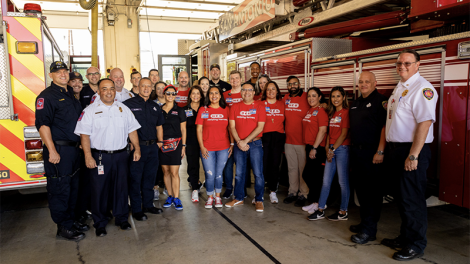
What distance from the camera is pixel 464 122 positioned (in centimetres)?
322

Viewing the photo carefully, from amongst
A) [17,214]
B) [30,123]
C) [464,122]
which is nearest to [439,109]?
[464,122]

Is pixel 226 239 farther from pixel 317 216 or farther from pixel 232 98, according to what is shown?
pixel 232 98

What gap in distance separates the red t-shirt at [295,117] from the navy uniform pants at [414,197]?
5.54ft

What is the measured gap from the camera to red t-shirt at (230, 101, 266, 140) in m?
4.50

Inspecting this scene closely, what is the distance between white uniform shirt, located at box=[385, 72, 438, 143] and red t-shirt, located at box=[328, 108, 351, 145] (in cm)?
74

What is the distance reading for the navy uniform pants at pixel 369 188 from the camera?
3.54m

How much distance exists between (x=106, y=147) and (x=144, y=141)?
619 millimetres

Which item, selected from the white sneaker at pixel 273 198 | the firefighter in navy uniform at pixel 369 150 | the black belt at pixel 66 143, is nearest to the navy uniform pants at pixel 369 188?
the firefighter in navy uniform at pixel 369 150

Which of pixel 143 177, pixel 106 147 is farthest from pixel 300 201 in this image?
pixel 106 147

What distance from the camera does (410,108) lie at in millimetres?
3051

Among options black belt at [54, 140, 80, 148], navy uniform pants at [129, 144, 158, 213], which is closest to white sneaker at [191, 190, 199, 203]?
navy uniform pants at [129, 144, 158, 213]

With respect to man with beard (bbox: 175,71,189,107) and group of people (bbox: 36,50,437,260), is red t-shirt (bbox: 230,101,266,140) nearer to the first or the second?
group of people (bbox: 36,50,437,260)

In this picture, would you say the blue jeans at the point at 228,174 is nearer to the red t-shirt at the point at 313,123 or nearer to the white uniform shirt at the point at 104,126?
the red t-shirt at the point at 313,123

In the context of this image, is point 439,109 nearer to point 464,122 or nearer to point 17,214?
point 464,122
